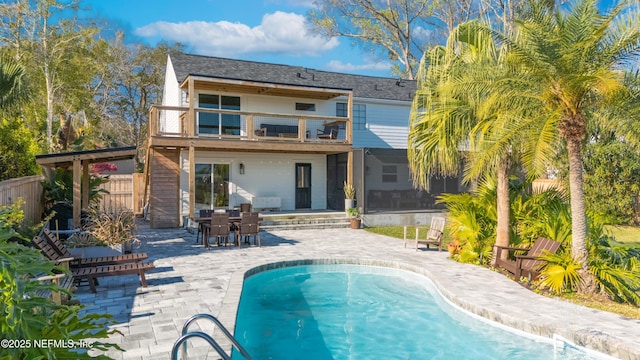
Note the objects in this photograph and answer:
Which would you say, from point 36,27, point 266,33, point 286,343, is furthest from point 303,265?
point 266,33

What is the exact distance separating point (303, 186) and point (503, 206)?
11.9m

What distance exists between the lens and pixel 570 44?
715 cm

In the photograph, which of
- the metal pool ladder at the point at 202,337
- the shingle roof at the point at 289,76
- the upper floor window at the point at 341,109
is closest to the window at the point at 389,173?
the shingle roof at the point at 289,76

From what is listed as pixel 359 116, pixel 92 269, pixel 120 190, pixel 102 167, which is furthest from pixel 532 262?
pixel 102 167

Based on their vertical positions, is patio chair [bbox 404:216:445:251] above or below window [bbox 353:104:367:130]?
below

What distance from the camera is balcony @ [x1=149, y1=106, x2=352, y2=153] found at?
15.5m

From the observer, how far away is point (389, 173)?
1817 cm

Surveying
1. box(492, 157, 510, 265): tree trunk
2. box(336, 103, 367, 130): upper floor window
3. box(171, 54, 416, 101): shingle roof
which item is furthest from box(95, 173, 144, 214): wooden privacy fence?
box(492, 157, 510, 265): tree trunk

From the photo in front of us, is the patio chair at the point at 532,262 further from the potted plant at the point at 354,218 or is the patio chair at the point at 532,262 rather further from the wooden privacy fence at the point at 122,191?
the wooden privacy fence at the point at 122,191

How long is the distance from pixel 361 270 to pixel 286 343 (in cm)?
432

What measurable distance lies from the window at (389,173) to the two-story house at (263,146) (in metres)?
0.04

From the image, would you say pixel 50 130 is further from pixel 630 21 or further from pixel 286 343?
pixel 630 21

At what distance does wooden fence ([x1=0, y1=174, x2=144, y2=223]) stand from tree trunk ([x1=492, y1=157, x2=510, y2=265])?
9.62m

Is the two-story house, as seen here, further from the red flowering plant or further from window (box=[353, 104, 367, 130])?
the red flowering plant
